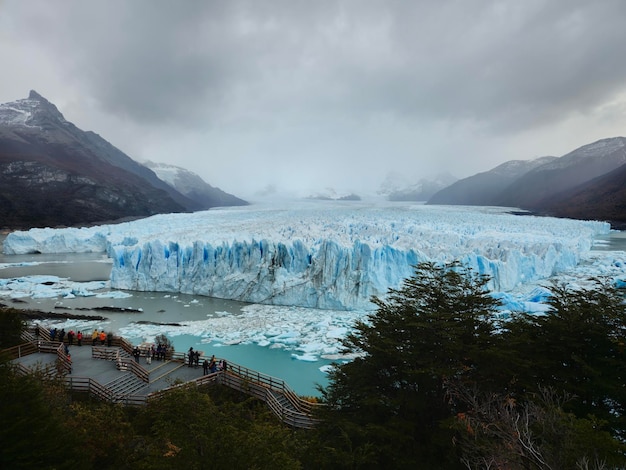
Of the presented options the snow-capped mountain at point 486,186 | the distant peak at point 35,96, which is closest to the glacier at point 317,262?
the snow-capped mountain at point 486,186

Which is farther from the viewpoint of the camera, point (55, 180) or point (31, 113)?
point (31, 113)

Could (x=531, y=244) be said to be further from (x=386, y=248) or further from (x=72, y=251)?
(x=72, y=251)

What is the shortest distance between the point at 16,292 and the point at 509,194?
133 metres

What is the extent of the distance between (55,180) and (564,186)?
142739mm

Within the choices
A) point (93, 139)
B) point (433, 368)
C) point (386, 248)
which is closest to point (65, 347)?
point (433, 368)

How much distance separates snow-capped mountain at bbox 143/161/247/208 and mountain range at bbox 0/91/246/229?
889 inches

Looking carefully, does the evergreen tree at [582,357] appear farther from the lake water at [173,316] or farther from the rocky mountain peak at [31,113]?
the rocky mountain peak at [31,113]

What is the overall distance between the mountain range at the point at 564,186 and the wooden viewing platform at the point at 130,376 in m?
76.9

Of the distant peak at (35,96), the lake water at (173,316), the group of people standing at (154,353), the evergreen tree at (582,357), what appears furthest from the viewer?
the distant peak at (35,96)

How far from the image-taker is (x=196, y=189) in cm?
17462

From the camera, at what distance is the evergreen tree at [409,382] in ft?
20.2

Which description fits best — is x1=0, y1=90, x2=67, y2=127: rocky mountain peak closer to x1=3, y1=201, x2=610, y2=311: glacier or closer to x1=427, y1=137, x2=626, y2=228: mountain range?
x1=3, y1=201, x2=610, y2=311: glacier

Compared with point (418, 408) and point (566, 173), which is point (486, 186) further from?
point (418, 408)

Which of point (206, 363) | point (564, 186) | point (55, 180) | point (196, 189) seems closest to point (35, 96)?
point (196, 189)
